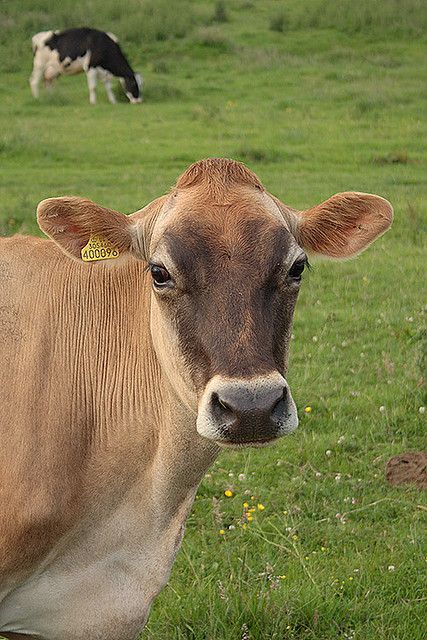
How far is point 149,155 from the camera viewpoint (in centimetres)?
1633

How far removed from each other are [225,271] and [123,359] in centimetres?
86

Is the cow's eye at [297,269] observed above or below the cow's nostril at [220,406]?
above

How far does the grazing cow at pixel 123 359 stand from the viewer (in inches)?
149

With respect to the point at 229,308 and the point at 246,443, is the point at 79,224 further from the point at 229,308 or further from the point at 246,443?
the point at 246,443

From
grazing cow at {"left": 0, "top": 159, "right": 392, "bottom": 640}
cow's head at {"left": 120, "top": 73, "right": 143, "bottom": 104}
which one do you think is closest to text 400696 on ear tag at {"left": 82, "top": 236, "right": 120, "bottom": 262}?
grazing cow at {"left": 0, "top": 159, "right": 392, "bottom": 640}

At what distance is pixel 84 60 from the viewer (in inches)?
930

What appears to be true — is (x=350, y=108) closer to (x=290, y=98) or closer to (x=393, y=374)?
(x=290, y=98)

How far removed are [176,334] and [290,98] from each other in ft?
57.0

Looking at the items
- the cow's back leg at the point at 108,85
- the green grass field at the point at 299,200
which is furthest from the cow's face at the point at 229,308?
the cow's back leg at the point at 108,85

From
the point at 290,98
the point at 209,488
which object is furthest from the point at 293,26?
the point at 209,488

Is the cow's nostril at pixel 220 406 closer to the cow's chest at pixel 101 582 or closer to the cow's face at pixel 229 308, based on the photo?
the cow's face at pixel 229 308

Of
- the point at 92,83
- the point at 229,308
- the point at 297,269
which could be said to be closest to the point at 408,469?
the point at 297,269

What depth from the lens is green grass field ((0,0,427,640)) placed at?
5.34 metres

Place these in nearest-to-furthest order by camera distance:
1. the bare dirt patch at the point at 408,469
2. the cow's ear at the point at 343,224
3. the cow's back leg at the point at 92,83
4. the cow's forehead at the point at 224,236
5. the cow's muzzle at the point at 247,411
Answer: the cow's muzzle at the point at 247,411, the cow's forehead at the point at 224,236, the cow's ear at the point at 343,224, the bare dirt patch at the point at 408,469, the cow's back leg at the point at 92,83
